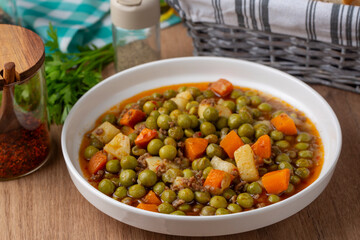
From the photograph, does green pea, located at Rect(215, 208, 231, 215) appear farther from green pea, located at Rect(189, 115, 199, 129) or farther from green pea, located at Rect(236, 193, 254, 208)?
green pea, located at Rect(189, 115, 199, 129)

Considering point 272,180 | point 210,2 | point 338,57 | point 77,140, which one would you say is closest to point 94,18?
point 210,2

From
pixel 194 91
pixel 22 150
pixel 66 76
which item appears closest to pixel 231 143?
pixel 194 91

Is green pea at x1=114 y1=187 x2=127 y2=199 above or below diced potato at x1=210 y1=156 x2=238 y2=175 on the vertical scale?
below

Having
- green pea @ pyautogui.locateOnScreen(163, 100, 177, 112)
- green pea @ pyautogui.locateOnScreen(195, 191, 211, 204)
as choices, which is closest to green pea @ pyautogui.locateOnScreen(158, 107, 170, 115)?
green pea @ pyautogui.locateOnScreen(163, 100, 177, 112)

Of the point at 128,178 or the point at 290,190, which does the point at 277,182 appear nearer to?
the point at 290,190

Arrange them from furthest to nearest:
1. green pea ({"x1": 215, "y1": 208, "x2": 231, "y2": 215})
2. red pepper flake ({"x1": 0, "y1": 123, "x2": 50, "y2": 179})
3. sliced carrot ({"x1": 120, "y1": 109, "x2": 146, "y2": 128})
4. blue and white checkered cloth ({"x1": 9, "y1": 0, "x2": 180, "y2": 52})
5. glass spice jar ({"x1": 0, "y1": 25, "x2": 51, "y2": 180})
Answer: blue and white checkered cloth ({"x1": 9, "y1": 0, "x2": 180, "y2": 52}), sliced carrot ({"x1": 120, "y1": 109, "x2": 146, "y2": 128}), red pepper flake ({"x1": 0, "y1": 123, "x2": 50, "y2": 179}), glass spice jar ({"x1": 0, "y1": 25, "x2": 51, "y2": 180}), green pea ({"x1": 215, "y1": 208, "x2": 231, "y2": 215})

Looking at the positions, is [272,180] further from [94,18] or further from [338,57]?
[94,18]
